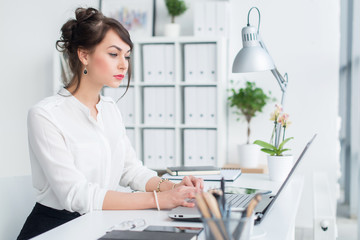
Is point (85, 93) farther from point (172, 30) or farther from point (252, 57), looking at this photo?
point (172, 30)

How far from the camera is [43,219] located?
5.28 feet

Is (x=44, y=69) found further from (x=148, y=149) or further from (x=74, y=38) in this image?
(x=74, y=38)

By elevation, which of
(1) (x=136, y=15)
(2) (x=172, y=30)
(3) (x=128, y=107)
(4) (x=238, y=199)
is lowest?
(4) (x=238, y=199)

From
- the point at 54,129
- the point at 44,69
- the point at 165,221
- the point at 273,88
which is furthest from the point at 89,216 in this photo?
the point at 44,69

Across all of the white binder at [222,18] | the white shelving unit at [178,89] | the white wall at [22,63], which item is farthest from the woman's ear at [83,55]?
the white wall at [22,63]

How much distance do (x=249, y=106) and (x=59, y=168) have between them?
2133 mm

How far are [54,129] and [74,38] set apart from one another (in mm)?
417

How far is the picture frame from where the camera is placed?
3674mm

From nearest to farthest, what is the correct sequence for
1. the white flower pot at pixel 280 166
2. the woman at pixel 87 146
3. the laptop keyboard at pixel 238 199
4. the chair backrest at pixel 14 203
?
the laptop keyboard at pixel 238 199 → the woman at pixel 87 146 → the chair backrest at pixel 14 203 → the white flower pot at pixel 280 166

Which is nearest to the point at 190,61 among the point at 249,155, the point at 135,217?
the point at 249,155

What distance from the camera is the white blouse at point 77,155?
1.48 meters

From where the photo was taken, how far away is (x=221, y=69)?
3.44 meters

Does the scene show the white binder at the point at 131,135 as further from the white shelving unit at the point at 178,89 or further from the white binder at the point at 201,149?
the white binder at the point at 201,149

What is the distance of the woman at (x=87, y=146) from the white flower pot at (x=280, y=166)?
612 mm
